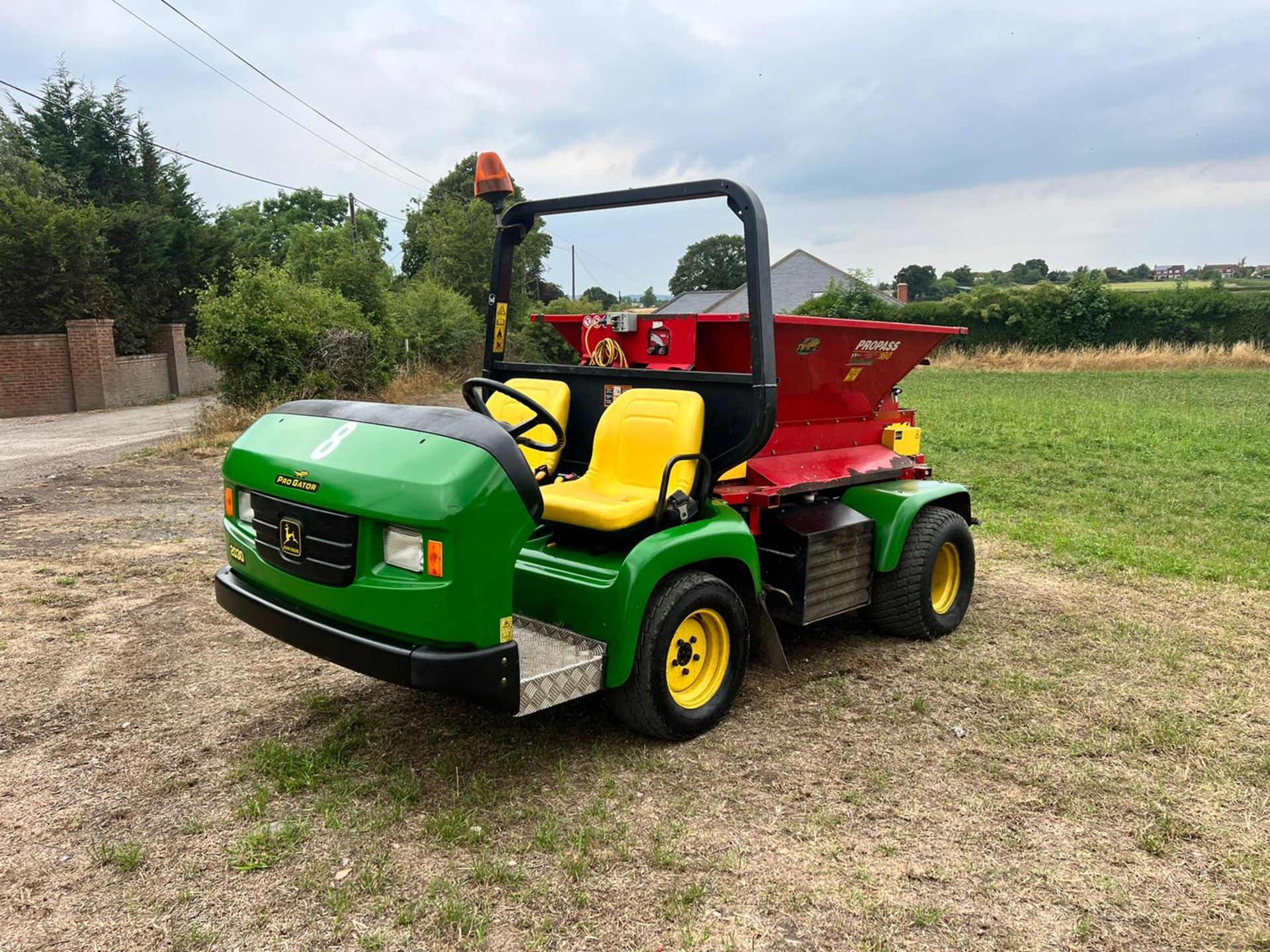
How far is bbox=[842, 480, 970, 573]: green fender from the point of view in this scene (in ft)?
15.5

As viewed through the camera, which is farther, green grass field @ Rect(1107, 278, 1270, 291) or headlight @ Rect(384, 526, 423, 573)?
green grass field @ Rect(1107, 278, 1270, 291)

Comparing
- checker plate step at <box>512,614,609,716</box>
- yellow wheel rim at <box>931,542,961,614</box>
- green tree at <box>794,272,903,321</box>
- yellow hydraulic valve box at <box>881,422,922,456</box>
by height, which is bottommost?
yellow wheel rim at <box>931,542,961,614</box>

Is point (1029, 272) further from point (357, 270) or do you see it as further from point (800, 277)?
point (357, 270)

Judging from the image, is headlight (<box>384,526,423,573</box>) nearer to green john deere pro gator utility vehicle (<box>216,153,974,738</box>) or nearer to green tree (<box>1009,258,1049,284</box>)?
green john deere pro gator utility vehicle (<box>216,153,974,738</box>)

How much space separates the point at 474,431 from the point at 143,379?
64.4 ft

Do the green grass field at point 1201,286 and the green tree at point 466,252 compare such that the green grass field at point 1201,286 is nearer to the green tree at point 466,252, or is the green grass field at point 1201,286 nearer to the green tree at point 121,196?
the green tree at point 466,252

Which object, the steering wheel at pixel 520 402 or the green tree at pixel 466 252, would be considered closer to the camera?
the steering wheel at pixel 520 402

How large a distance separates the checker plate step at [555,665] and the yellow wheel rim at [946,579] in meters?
2.60

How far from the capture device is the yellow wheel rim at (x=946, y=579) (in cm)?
519

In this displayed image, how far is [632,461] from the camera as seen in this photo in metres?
4.04

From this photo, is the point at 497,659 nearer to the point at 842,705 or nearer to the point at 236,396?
the point at 842,705

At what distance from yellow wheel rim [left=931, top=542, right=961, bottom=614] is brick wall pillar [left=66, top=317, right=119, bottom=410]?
700 inches

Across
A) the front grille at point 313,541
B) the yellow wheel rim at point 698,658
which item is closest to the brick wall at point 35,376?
the front grille at point 313,541

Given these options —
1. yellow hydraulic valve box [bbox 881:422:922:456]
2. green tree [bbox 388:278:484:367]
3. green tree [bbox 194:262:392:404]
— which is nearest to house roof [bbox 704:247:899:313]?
green tree [bbox 388:278:484:367]
